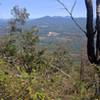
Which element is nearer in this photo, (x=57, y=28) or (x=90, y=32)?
(x=90, y=32)

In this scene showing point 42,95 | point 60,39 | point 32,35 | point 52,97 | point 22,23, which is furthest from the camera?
point 22,23

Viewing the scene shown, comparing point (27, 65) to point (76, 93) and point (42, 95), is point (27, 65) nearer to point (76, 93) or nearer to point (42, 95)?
point (76, 93)

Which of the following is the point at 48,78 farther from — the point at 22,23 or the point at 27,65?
the point at 22,23

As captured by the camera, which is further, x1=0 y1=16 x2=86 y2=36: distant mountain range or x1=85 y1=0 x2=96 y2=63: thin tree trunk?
x1=0 y1=16 x2=86 y2=36: distant mountain range

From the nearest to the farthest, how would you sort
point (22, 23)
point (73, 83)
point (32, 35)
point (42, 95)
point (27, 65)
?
point (42, 95)
point (73, 83)
point (27, 65)
point (32, 35)
point (22, 23)

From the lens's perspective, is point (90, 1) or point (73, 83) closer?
point (73, 83)

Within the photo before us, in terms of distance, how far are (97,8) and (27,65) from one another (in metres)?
2.32

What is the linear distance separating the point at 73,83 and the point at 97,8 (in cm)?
255

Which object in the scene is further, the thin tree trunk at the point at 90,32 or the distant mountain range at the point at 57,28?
the distant mountain range at the point at 57,28

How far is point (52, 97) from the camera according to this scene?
400 cm

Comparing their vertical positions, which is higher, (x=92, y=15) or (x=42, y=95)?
(x=92, y=15)

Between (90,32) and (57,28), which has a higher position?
(90,32)

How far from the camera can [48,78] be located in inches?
176

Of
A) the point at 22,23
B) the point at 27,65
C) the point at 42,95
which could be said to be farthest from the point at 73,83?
the point at 22,23
